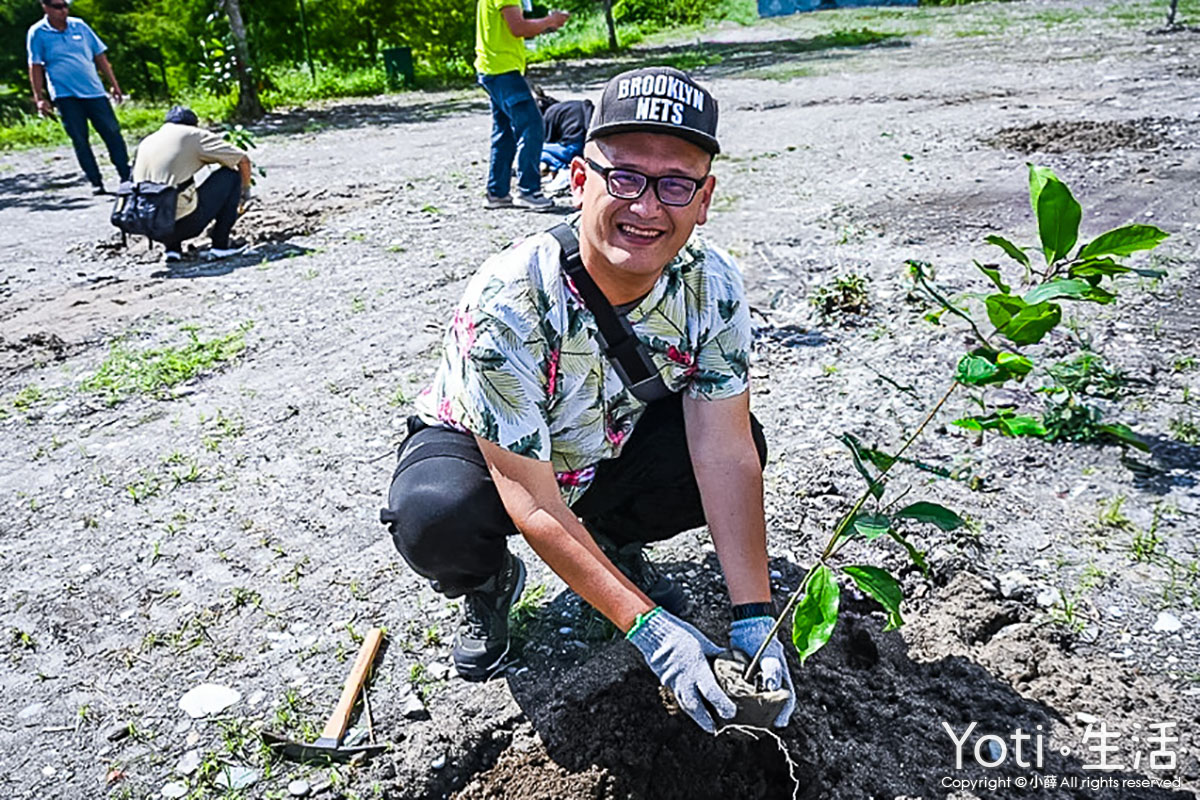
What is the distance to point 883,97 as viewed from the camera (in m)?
9.95

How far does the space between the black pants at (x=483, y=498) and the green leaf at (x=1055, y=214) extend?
0.88 meters

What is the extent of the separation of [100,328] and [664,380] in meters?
3.70

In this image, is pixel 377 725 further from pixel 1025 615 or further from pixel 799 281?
pixel 799 281

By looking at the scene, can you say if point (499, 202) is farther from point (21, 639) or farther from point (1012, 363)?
point (1012, 363)

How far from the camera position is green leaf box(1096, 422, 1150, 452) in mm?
2471

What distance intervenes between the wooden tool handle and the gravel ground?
38 millimetres

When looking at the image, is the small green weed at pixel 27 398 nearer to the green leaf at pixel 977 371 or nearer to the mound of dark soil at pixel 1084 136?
the green leaf at pixel 977 371

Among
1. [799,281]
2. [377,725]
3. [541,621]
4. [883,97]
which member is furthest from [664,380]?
[883,97]

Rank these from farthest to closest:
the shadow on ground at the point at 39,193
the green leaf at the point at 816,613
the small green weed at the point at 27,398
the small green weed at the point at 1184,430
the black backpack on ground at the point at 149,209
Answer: the shadow on ground at the point at 39,193
the black backpack on ground at the point at 149,209
the small green weed at the point at 27,398
the small green weed at the point at 1184,430
the green leaf at the point at 816,613

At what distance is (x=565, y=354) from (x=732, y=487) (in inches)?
17.0

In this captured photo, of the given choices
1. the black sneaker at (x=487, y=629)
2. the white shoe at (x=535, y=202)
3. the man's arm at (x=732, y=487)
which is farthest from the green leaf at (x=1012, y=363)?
the white shoe at (x=535, y=202)

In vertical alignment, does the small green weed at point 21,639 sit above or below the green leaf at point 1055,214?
below

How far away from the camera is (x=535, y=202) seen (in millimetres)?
6273

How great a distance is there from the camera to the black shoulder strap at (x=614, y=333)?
5.82ft
